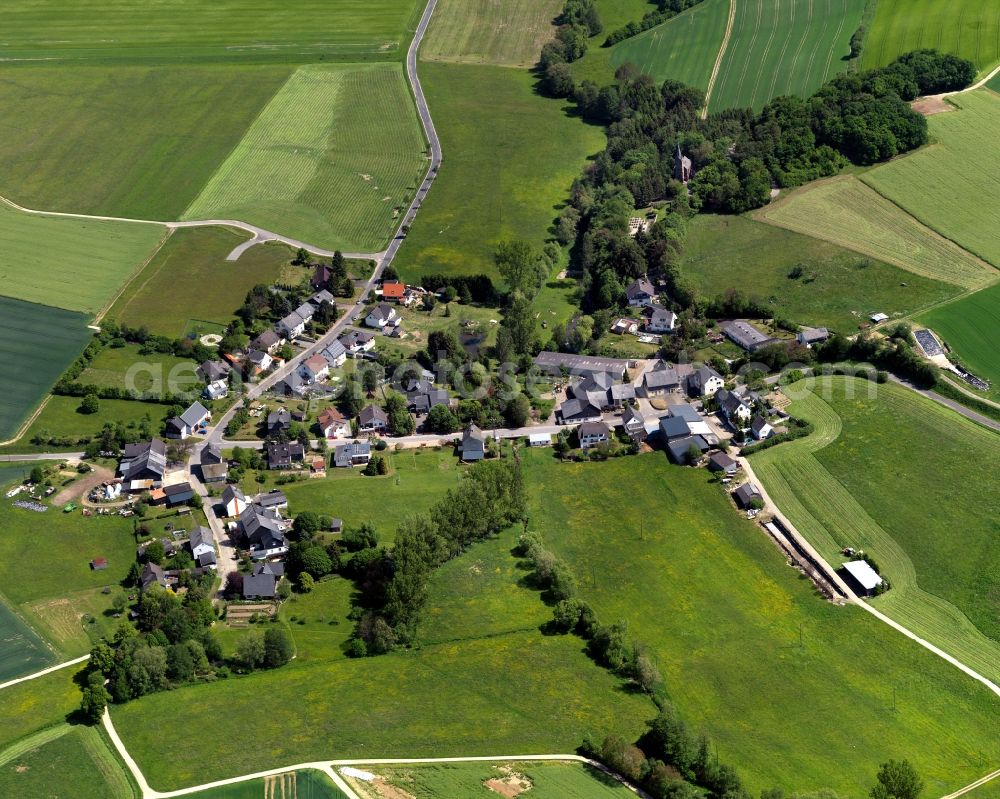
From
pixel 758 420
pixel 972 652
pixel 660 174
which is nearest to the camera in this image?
pixel 972 652

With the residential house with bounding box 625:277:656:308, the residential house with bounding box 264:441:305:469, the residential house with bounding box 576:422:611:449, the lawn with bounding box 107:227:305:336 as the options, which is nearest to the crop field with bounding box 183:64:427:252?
the lawn with bounding box 107:227:305:336

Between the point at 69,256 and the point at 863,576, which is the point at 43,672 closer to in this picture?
the point at 863,576

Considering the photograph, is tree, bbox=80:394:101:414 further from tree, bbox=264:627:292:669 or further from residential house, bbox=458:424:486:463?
tree, bbox=264:627:292:669

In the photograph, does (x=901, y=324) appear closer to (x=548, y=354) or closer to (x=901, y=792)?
(x=548, y=354)

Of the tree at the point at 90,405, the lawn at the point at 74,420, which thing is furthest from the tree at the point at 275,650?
the tree at the point at 90,405

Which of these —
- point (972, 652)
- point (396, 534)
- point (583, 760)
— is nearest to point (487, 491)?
point (396, 534)

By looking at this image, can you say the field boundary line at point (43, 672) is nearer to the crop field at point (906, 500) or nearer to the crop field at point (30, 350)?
the crop field at point (30, 350)
